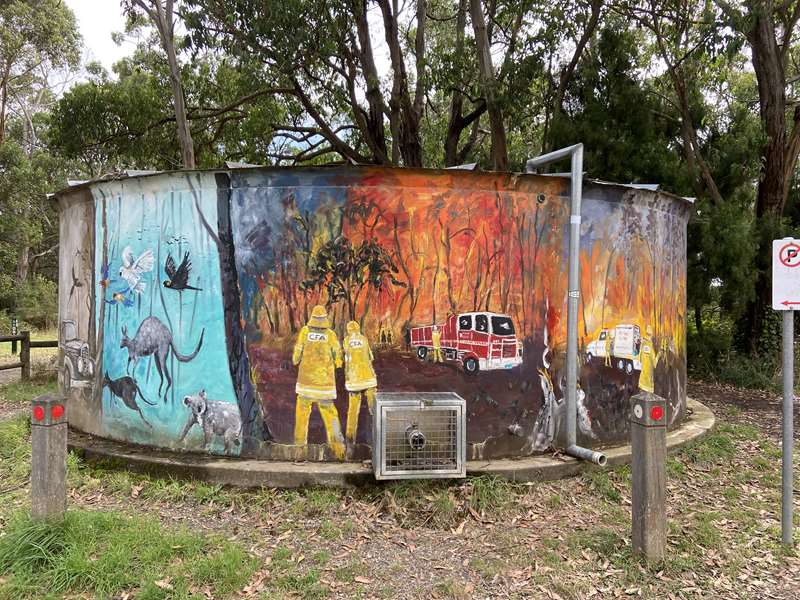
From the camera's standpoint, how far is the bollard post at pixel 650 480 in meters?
4.07

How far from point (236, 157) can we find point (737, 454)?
14704 mm

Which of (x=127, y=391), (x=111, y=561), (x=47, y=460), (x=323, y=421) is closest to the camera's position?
(x=111, y=561)

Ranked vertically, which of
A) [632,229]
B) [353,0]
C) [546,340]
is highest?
[353,0]

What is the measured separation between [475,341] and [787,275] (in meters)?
2.61

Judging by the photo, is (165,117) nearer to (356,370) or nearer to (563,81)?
(563,81)

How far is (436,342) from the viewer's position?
5383 millimetres

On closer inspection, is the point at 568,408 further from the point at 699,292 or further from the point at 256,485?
the point at 699,292

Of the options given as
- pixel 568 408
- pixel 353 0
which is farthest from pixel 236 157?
pixel 568 408

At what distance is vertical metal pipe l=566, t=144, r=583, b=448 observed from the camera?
5566 mm

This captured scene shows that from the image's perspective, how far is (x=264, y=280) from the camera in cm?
535

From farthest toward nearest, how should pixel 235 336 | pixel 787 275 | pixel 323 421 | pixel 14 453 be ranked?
pixel 14 453 → pixel 235 336 → pixel 323 421 → pixel 787 275

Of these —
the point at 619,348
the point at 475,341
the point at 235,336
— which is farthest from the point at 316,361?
the point at 619,348

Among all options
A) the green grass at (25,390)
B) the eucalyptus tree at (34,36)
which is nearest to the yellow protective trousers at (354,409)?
the green grass at (25,390)

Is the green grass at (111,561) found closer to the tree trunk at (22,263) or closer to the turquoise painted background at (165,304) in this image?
the turquoise painted background at (165,304)
